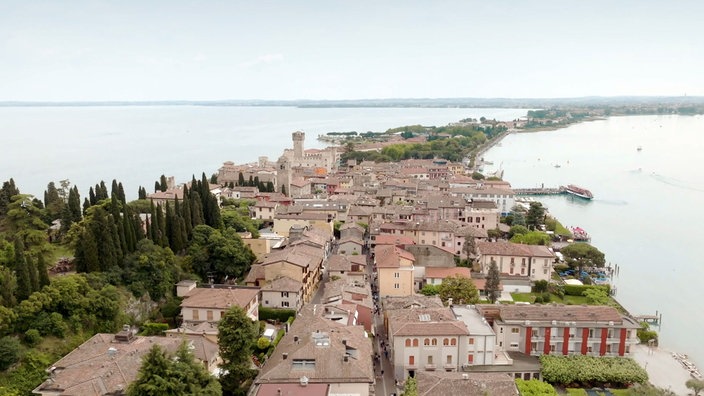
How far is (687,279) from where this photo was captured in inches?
1662

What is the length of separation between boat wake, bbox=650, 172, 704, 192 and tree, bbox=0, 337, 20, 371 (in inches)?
3360

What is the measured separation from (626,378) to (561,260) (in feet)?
64.1

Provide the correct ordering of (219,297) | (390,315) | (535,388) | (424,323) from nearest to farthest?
(535,388) → (424,323) → (390,315) → (219,297)

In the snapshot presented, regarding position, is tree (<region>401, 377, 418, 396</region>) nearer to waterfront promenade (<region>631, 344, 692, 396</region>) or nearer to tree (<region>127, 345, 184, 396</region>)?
tree (<region>127, 345, 184, 396</region>)

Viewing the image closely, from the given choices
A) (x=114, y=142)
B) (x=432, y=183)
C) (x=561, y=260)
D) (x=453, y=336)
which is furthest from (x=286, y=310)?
(x=114, y=142)

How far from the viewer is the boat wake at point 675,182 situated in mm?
79631

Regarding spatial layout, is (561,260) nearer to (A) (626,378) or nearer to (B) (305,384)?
(A) (626,378)

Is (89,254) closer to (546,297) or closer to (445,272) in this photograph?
(445,272)

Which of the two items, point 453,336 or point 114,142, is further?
point 114,142

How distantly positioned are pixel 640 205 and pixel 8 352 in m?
70.6

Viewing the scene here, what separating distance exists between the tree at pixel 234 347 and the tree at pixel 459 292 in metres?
13.5

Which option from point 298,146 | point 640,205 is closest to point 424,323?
point 640,205

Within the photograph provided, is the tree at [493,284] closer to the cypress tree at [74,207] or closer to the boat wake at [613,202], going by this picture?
the cypress tree at [74,207]

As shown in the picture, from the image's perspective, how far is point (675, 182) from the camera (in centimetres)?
8456
